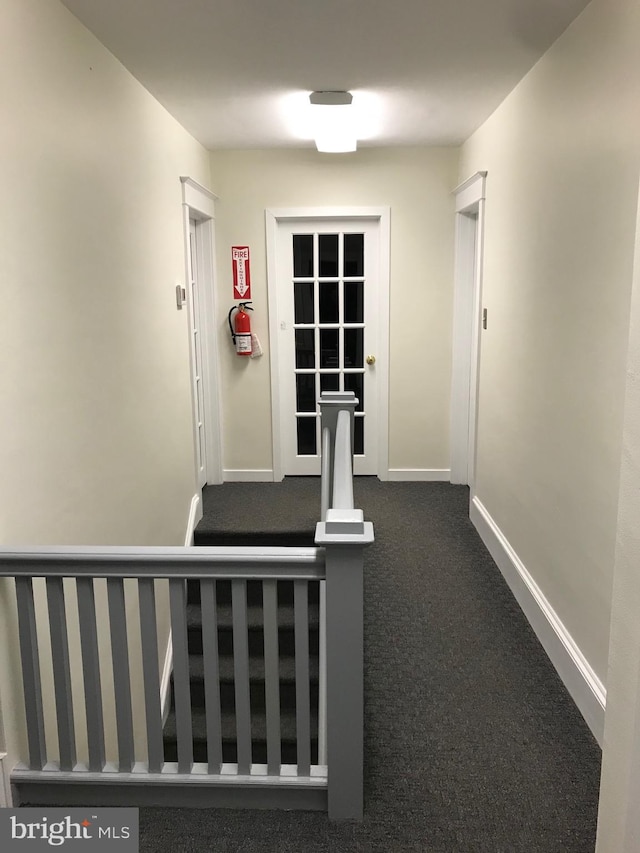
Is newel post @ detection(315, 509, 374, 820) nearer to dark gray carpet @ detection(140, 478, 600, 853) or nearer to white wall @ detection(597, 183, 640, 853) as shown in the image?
dark gray carpet @ detection(140, 478, 600, 853)

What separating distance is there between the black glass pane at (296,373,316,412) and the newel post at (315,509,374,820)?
3591 mm

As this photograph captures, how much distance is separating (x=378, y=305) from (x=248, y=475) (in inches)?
63.0

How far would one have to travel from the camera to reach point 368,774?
2162 millimetres

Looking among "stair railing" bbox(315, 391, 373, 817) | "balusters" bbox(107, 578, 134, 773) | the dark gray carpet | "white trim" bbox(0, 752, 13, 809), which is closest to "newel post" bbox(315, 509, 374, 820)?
"stair railing" bbox(315, 391, 373, 817)

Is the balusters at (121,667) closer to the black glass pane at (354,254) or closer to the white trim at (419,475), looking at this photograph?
the white trim at (419,475)

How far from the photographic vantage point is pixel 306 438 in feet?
17.6

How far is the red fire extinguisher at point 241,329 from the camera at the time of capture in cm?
500

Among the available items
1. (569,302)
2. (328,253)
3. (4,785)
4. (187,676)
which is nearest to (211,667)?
(187,676)

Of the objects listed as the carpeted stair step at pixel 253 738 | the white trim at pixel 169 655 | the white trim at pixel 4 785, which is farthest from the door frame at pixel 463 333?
the white trim at pixel 4 785

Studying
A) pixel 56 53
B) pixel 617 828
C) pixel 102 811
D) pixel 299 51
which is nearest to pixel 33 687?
pixel 102 811

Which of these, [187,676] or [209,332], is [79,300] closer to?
[187,676]

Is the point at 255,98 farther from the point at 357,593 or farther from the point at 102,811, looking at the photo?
the point at 102,811

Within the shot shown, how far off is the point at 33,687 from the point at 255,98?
2.93 metres

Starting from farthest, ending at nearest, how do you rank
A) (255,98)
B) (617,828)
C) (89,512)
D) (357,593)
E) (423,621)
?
(255,98), (423,621), (89,512), (357,593), (617,828)
